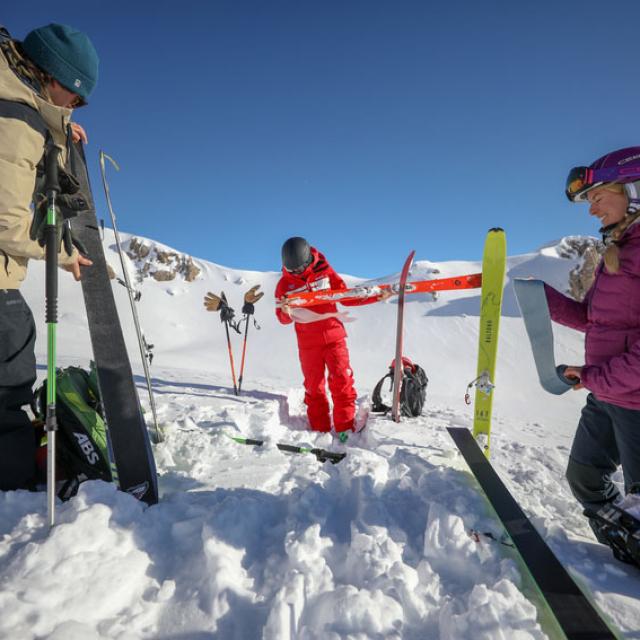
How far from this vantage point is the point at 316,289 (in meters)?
4.16

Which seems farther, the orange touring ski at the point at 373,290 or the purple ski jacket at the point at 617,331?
the orange touring ski at the point at 373,290

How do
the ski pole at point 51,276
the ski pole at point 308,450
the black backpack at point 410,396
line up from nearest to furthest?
1. the ski pole at point 51,276
2. the ski pole at point 308,450
3. the black backpack at point 410,396

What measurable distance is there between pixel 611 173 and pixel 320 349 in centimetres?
298

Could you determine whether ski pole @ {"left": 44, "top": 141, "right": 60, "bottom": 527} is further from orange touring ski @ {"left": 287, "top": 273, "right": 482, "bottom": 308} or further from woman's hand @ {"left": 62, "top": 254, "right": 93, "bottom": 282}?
orange touring ski @ {"left": 287, "top": 273, "right": 482, "bottom": 308}

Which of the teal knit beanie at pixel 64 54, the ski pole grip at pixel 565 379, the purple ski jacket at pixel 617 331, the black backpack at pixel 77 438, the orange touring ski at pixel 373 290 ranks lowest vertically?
the black backpack at pixel 77 438

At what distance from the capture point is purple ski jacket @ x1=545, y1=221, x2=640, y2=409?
168 cm

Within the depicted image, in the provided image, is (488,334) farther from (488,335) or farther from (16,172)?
(16,172)

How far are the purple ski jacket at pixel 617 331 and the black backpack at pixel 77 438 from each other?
8.81ft

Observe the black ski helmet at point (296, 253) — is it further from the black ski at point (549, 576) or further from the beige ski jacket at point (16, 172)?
the black ski at point (549, 576)

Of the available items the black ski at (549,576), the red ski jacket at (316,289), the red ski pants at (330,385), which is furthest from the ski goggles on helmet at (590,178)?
the red ski pants at (330,385)

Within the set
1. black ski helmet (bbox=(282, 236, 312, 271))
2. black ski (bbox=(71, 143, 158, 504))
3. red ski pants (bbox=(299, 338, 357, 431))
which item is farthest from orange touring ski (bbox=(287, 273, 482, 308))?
black ski (bbox=(71, 143, 158, 504))

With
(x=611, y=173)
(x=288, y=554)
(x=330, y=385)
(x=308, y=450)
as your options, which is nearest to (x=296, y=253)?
(x=330, y=385)

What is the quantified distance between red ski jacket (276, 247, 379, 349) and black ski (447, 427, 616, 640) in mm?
2375

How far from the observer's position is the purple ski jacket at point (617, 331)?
168 centimetres
